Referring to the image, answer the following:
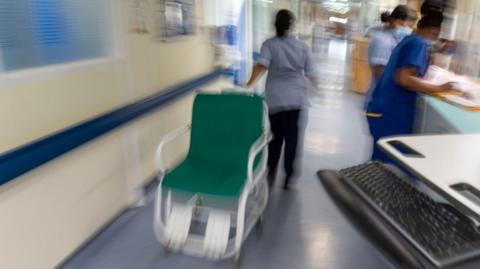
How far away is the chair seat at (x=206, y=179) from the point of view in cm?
203

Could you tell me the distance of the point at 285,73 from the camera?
276cm

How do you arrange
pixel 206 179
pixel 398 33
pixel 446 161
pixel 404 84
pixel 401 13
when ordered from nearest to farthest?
pixel 446 161 < pixel 404 84 < pixel 206 179 < pixel 401 13 < pixel 398 33

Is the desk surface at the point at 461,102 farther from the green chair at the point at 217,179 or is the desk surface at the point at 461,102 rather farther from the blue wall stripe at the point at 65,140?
the blue wall stripe at the point at 65,140

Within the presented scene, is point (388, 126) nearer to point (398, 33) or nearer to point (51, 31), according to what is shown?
point (51, 31)

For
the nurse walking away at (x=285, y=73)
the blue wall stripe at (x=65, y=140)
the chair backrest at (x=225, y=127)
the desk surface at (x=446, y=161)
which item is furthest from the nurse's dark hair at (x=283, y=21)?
the desk surface at (x=446, y=161)

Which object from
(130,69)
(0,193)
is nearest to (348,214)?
(0,193)

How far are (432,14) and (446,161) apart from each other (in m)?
1.13

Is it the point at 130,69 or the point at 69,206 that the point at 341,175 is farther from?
the point at 130,69

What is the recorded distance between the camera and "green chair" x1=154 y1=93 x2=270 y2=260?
A: 209 centimetres

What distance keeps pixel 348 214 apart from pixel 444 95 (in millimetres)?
1364

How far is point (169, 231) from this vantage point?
2199 mm

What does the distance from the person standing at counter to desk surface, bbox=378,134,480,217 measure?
8.34ft

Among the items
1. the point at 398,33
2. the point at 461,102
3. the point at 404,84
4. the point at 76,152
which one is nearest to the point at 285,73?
the point at 404,84

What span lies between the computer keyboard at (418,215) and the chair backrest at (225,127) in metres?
1.26
